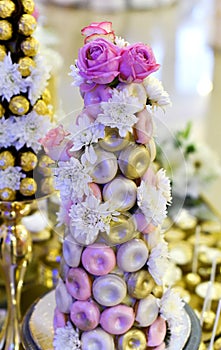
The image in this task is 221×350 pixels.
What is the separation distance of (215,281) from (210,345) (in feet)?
1.29

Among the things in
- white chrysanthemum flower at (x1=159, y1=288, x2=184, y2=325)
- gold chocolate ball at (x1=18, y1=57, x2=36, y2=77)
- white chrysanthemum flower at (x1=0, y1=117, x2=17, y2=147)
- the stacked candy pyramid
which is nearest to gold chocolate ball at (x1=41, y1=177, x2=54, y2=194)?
the stacked candy pyramid

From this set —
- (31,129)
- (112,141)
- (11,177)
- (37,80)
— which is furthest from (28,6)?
(112,141)

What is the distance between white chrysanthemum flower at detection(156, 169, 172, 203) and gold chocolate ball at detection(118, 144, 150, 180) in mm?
51

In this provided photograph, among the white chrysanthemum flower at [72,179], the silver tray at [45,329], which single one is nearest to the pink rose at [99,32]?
the white chrysanthemum flower at [72,179]

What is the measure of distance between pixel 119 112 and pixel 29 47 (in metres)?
0.39

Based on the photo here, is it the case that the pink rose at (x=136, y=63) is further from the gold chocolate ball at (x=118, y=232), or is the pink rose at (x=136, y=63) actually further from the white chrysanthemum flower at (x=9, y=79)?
the white chrysanthemum flower at (x=9, y=79)

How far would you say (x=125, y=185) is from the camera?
3.50 feet

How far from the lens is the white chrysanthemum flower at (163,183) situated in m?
1.12

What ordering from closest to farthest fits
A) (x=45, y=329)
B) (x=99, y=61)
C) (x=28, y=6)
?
(x=99, y=61) < (x=45, y=329) < (x=28, y=6)

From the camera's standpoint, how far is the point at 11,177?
4.50 feet

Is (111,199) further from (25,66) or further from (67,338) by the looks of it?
(25,66)

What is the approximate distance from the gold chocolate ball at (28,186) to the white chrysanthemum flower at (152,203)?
36 cm

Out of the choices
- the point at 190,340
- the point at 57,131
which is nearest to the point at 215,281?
the point at 190,340

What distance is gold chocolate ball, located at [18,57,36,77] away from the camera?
4.44ft
